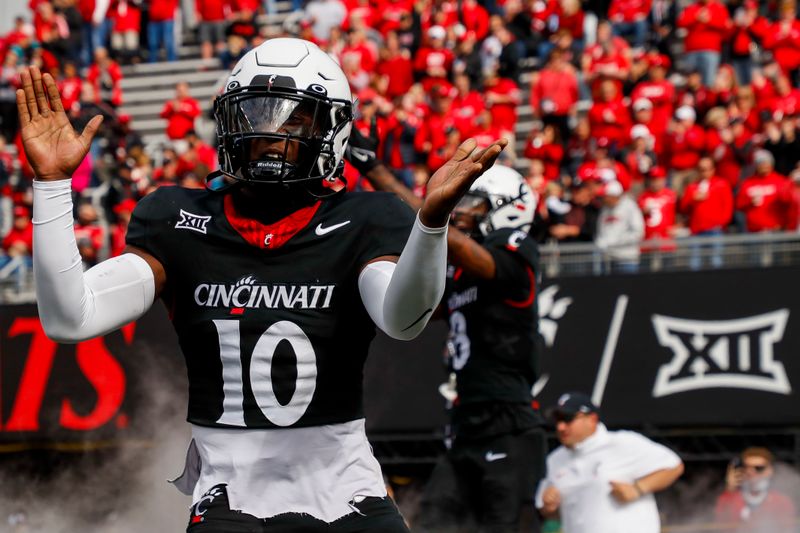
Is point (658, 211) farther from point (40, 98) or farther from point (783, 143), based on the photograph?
point (40, 98)

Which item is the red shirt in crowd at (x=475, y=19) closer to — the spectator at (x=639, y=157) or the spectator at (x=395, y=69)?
the spectator at (x=395, y=69)

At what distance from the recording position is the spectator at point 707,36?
505 inches

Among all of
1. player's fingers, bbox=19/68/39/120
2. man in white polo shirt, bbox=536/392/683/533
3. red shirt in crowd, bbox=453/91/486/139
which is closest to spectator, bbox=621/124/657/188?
red shirt in crowd, bbox=453/91/486/139

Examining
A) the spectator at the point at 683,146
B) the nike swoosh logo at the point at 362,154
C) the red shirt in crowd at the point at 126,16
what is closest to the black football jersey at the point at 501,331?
the nike swoosh logo at the point at 362,154

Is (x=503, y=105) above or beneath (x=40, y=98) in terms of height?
beneath

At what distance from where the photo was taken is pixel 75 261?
119 inches

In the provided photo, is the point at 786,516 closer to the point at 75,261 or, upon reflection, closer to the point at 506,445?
the point at 506,445

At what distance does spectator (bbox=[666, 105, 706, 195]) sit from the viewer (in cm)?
1170

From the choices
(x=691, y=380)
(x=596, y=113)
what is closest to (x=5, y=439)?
(x=691, y=380)

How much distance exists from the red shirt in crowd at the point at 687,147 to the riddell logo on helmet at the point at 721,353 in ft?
9.44

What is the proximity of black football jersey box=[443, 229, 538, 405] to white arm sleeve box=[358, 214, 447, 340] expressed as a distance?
275cm

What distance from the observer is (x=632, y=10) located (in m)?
13.7

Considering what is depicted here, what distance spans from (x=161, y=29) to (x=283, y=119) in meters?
14.4

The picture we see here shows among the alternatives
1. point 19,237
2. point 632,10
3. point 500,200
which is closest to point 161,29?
point 19,237
